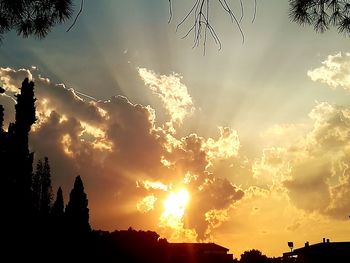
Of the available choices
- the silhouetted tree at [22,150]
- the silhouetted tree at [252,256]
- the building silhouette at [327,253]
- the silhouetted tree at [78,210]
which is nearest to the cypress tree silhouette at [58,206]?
the silhouetted tree at [78,210]

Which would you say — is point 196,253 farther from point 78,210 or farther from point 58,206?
point 78,210

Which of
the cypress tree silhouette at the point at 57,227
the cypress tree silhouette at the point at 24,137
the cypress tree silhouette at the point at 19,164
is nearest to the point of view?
the cypress tree silhouette at the point at 19,164

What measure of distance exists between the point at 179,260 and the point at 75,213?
2904 cm

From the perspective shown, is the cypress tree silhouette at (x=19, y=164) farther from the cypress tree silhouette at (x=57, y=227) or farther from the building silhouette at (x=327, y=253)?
the building silhouette at (x=327, y=253)

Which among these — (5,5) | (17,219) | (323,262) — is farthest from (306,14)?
(323,262)

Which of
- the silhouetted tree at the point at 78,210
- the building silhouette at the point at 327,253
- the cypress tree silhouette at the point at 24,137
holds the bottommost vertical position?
the building silhouette at the point at 327,253

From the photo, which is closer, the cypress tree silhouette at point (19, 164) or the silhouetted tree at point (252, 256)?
the cypress tree silhouette at point (19, 164)

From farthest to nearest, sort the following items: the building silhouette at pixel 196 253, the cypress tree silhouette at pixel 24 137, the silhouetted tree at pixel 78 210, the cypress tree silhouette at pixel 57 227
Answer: the building silhouette at pixel 196 253 < the silhouetted tree at pixel 78 210 < the cypress tree silhouette at pixel 24 137 < the cypress tree silhouette at pixel 57 227

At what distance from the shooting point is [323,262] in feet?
172

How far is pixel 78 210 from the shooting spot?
4994cm

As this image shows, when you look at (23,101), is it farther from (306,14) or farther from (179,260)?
(306,14)

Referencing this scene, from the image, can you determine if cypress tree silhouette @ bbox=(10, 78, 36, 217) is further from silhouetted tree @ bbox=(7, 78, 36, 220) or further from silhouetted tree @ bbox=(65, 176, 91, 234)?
silhouetted tree @ bbox=(65, 176, 91, 234)

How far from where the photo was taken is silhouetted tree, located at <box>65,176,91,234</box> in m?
47.3

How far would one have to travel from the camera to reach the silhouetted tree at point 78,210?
155 feet
